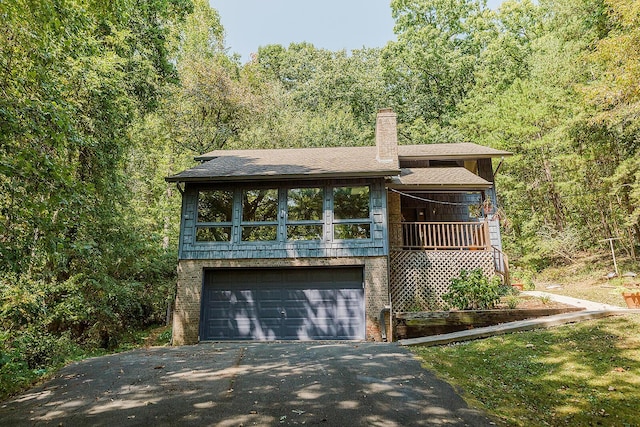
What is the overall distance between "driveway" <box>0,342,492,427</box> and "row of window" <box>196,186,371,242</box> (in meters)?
4.70

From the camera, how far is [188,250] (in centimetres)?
1119

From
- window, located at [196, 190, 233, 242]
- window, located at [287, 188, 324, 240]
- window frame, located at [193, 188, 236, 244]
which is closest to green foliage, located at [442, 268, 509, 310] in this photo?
window, located at [287, 188, 324, 240]

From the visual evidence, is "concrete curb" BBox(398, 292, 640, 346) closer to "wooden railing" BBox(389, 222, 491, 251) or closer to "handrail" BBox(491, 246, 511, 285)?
"wooden railing" BBox(389, 222, 491, 251)

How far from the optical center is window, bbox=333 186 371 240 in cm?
1127

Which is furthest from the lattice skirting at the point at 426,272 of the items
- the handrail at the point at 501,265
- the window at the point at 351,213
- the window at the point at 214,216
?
the window at the point at 214,216

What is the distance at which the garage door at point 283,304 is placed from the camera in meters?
10.8

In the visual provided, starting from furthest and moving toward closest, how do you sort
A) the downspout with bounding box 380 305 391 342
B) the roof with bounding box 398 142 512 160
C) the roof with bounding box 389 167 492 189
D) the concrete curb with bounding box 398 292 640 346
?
the roof with bounding box 398 142 512 160
the roof with bounding box 389 167 492 189
the downspout with bounding box 380 305 391 342
the concrete curb with bounding box 398 292 640 346

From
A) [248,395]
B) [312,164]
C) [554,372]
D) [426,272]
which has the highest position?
[312,164]

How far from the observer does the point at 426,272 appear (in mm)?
12055

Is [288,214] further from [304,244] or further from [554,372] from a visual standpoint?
[554,372]

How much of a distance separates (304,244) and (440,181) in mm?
5497

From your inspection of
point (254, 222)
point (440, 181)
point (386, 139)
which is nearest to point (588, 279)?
point (440, 181)

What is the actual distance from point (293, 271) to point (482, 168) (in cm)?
977

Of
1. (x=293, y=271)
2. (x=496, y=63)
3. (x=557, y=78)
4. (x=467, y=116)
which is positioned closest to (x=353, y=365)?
(x=293, y=271)
